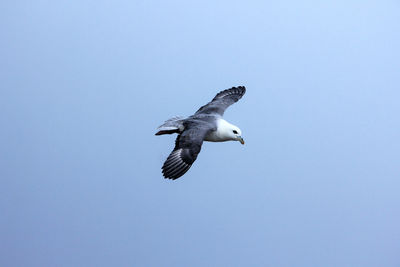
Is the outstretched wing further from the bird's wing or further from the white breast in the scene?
the bird's wing

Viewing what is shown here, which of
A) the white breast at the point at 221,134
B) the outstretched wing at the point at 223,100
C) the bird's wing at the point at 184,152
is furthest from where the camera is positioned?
the outstretched wing at the point at 223,100

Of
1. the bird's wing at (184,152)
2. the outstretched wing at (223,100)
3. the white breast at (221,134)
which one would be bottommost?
the bird's wing at (184,152)

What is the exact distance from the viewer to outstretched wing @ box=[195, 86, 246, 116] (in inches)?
393

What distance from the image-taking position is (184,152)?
8.20m

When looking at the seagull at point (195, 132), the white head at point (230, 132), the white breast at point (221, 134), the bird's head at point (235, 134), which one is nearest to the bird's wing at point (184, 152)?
the seagull at point (195, 132)

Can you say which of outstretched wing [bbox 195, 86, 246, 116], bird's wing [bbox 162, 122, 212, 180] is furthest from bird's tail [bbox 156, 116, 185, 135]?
outstretched wing [bbox 195, 86, 246, 116]

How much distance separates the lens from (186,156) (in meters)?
8.14

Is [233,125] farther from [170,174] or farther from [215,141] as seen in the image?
[170,174]

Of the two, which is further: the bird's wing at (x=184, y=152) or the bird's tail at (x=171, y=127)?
the bird's tail at (x=171, y=127)

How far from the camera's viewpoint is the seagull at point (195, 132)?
8070mm

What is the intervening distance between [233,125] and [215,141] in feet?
1.37

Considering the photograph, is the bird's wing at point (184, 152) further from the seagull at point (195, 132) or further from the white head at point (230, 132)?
the white head at point (230, 132)

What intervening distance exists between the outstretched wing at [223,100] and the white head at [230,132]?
3.08ft

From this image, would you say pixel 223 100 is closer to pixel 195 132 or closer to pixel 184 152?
pixel 195 132
